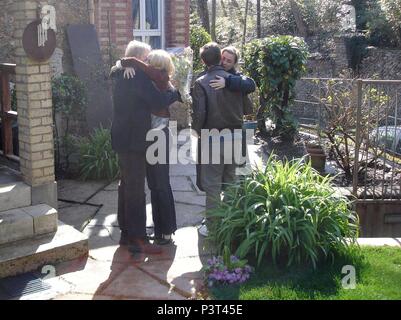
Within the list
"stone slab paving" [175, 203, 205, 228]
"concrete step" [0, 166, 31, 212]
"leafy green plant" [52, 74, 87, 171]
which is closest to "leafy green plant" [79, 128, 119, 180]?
"leafy green plant" [52, 74, 87, 171]

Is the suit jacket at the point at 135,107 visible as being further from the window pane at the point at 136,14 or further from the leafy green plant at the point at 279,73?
the window pane at the point at 136,14

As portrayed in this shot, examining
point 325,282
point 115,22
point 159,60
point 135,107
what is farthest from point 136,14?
point 325,282

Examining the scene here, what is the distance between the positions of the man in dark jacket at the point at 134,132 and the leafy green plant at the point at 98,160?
2157mm

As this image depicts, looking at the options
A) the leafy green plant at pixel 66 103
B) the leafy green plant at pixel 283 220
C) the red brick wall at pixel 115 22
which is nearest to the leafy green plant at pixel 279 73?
the red brick wall at pixel 115 22

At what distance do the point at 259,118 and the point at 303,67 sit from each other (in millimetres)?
1256

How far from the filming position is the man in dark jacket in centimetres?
416

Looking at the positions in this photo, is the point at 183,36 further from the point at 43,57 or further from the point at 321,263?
the point at 321,263

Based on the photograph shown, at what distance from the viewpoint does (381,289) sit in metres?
3.76

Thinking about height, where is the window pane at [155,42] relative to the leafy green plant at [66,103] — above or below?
above

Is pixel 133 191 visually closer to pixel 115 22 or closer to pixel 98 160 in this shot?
pixel 98 160

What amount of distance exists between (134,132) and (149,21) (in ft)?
20.7

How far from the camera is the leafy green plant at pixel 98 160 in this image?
662 centimetres

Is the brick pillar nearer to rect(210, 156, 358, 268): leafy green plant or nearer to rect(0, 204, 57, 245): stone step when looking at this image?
rect(0, 204, 57, 245): stone step
